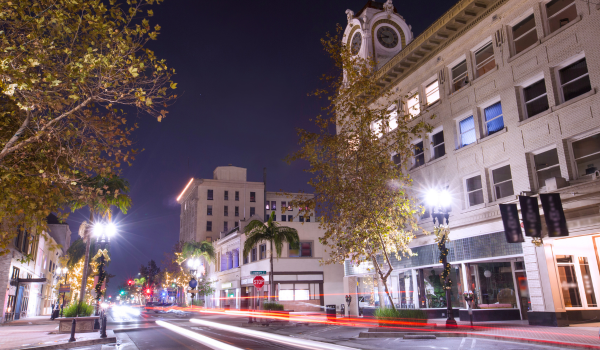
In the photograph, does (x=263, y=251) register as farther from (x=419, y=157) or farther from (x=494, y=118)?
(x=494, y=118)

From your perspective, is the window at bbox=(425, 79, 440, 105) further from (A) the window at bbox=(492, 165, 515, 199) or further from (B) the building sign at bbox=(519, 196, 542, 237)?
(B) the building sign at bbox=(519, 196, 542, 237)

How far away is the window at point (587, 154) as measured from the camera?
16.9 meters

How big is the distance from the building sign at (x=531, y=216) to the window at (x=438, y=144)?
25.7 ft

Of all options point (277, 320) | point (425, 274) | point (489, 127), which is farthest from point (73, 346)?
point (489, 127)

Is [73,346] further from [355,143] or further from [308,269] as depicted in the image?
[308,269]

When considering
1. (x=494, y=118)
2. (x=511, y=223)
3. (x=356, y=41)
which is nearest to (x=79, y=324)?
(x=511, y=223)

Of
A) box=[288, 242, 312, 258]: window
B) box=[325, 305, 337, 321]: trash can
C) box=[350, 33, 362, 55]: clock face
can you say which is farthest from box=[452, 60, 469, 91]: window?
box=[288, 242, 312, 258]: window

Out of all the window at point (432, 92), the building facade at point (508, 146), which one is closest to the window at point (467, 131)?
the building facade at point (508, 146)

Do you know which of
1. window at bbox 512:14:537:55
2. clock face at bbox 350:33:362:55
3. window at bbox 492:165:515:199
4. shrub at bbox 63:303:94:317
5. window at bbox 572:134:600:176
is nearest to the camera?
window at bbox 572:134:600:176

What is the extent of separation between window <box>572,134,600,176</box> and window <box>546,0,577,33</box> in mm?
5330

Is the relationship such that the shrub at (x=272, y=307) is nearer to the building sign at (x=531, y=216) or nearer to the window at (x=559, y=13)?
the building sign at (x=531, y=216)

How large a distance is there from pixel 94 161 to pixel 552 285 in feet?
57.7

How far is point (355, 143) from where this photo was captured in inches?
864

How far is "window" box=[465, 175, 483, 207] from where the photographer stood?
73.4 ft
